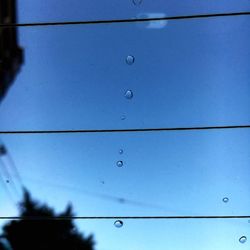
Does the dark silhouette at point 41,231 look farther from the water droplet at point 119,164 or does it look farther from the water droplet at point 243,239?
the water droplet at point 243,239

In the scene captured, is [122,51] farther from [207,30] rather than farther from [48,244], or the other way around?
[48,244]

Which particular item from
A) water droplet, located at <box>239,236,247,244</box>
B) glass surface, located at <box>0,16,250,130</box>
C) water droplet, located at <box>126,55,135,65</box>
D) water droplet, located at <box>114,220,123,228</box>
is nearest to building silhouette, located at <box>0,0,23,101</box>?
glass surface, located at <box>0,16,250,130</box>

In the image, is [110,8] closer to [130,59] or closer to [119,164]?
[130,59]

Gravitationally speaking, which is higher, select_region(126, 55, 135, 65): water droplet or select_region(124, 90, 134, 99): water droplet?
select_region(126, 55, 135, 65): water droplet

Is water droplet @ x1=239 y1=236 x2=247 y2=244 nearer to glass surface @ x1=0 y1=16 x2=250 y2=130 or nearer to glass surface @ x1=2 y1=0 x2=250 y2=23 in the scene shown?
glass surface @ x1=0 y1=16 x2=250 y2=130

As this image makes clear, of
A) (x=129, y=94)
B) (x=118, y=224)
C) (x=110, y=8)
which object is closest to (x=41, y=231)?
(x=118, y=224)

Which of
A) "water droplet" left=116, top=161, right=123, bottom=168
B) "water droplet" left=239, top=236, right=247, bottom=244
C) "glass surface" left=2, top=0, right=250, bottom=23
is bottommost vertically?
"water droplet" left=239, top=236, right=247, bottom=244
